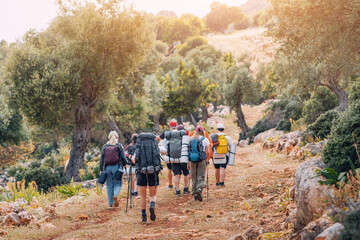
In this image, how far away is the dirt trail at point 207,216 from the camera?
6113mm

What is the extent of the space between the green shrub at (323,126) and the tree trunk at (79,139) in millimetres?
12237

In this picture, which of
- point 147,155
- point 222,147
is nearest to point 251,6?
point 222,147

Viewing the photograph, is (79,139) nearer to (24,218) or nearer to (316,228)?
(24,218)

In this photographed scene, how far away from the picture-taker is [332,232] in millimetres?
3439

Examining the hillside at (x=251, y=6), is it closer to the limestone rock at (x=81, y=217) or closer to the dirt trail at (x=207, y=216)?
the dirt trail at (x=207, y=216)

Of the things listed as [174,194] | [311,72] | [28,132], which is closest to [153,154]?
[174,194]

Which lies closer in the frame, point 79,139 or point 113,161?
point 113,161

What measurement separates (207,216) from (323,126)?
960 centimetres

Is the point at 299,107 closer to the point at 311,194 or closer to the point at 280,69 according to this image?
the point at 280,69

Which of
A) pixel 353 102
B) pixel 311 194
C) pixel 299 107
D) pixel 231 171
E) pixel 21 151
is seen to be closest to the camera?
pixel 311 194

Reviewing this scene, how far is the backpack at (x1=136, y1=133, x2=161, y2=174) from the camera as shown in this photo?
7254mm

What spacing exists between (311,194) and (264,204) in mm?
2859

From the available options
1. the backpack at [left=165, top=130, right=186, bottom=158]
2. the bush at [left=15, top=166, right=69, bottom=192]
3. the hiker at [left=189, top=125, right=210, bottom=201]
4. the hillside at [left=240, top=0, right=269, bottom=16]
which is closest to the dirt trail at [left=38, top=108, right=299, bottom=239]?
the hiker at [left=189, top=125, right=210, bottom=201]

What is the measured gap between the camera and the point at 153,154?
291 inches
